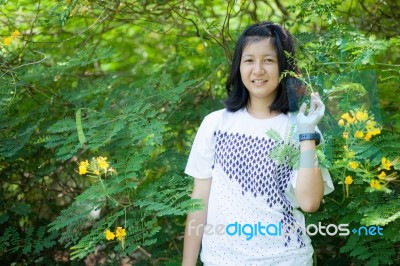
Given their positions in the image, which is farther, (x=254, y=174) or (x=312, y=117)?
(x=254, y=174)

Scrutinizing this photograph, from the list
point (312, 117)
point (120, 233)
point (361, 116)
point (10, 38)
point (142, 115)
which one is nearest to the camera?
point (361, 116)

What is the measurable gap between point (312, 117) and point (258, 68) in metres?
0.33

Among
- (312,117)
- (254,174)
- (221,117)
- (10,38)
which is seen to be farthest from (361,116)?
(10,38)

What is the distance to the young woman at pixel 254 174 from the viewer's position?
2.17 m

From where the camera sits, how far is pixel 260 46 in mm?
2295

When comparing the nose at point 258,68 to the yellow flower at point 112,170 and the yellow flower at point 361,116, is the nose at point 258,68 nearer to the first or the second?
the yellow flower at point 361,116

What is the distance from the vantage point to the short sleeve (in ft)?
7.63

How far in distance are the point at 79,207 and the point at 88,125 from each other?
33 centimetres

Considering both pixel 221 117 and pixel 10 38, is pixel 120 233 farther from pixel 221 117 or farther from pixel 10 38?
pixel 10 38

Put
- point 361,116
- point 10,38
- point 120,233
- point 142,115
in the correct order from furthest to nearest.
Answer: point 10,38 → point 142,115 → point 120,233 → point 361,116

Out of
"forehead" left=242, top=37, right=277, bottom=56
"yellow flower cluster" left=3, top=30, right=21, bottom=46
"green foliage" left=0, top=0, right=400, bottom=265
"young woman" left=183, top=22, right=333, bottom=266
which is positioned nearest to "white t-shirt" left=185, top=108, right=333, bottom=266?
"young woman" left=183, top=22, right=333, bottom=266

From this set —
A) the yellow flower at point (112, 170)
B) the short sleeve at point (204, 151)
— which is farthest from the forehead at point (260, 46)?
the yellow flower at point (112, 170)

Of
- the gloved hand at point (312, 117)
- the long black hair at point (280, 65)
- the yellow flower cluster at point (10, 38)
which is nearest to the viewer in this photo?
the gloved hand at point (312, 117)

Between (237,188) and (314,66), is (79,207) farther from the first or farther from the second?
(314,66)
